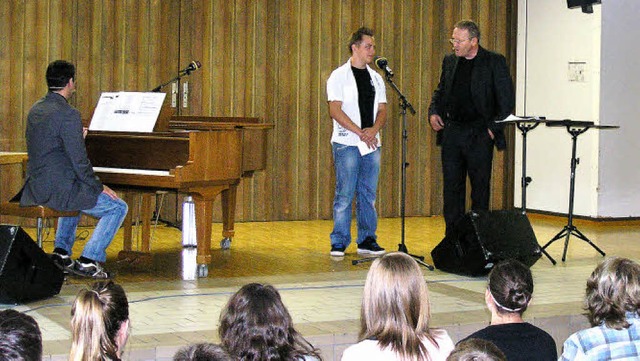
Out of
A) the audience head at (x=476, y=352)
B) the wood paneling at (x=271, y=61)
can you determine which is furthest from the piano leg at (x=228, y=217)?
the audience head at (x=476, y=352)

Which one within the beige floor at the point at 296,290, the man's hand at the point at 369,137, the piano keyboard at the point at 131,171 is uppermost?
the man's hand at the point at 369,137

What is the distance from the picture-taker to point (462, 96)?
7.48 m

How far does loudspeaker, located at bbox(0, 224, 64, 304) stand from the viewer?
5645 mm

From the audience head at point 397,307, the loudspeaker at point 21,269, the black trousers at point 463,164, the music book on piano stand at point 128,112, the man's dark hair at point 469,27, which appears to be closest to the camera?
the audience head at point 397,307

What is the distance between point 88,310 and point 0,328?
680mm

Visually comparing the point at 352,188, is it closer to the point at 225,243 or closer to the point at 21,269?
the point at 225,243

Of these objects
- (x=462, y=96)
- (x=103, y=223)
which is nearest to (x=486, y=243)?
(x=462, y=96)

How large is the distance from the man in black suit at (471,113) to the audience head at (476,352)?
4.89 m

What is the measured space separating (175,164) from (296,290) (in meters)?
1.15

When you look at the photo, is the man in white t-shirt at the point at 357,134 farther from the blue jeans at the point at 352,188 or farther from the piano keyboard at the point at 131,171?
the piano keyboard at the point at 131,171

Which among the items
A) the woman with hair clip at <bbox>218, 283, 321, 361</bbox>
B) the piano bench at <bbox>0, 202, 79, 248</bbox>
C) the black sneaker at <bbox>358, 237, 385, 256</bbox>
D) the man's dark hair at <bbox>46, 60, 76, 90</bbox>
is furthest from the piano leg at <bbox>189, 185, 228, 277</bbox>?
the woman with hair clip at <bbox>218, 283, 321, 361</bbox>

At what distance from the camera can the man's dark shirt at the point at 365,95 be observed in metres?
7.89

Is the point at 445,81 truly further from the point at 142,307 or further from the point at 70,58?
the point at 70,58

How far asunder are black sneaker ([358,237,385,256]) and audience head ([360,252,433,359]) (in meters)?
4.71
